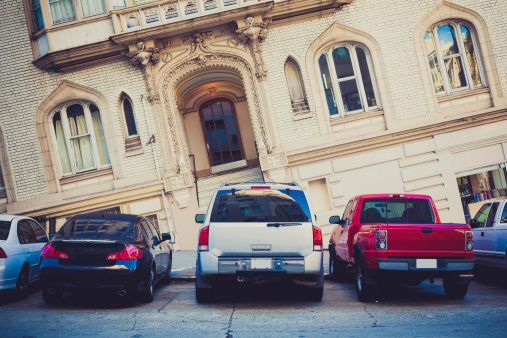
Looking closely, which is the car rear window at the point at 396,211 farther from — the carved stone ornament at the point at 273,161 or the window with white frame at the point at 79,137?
the window with white frame at the point at 79,137

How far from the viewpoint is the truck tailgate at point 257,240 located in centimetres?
887

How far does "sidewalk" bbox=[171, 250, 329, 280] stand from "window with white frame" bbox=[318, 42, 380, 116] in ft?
17.2

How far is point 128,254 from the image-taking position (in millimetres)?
9516

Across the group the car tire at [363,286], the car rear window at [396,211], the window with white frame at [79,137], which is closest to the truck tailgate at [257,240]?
the car tire at [363,286]

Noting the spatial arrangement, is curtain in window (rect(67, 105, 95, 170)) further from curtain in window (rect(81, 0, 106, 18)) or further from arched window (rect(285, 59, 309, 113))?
arched window (rect(285, 59, 309, 113))

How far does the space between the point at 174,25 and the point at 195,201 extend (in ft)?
19.0

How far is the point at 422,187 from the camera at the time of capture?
19422 mm

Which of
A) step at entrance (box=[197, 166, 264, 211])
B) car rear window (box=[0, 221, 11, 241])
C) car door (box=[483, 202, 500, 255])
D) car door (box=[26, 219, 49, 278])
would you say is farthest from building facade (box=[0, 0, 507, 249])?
car rear window (box=[0, 221, 11, 241])

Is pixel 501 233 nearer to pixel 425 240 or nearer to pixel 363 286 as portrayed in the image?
pixel 425 240

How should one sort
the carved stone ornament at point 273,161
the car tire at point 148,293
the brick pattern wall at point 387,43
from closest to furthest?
the car tire at point 148,293 < the carved stone ornament at point 273,161 < the brick pattern wall at point 387,43

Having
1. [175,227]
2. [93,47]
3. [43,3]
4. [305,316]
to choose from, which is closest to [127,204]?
[175,227]

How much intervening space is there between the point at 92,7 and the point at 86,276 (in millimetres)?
13410

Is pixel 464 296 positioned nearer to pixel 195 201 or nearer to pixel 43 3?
pixel 195 201

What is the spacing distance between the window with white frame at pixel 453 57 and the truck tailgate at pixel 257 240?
518 inches
